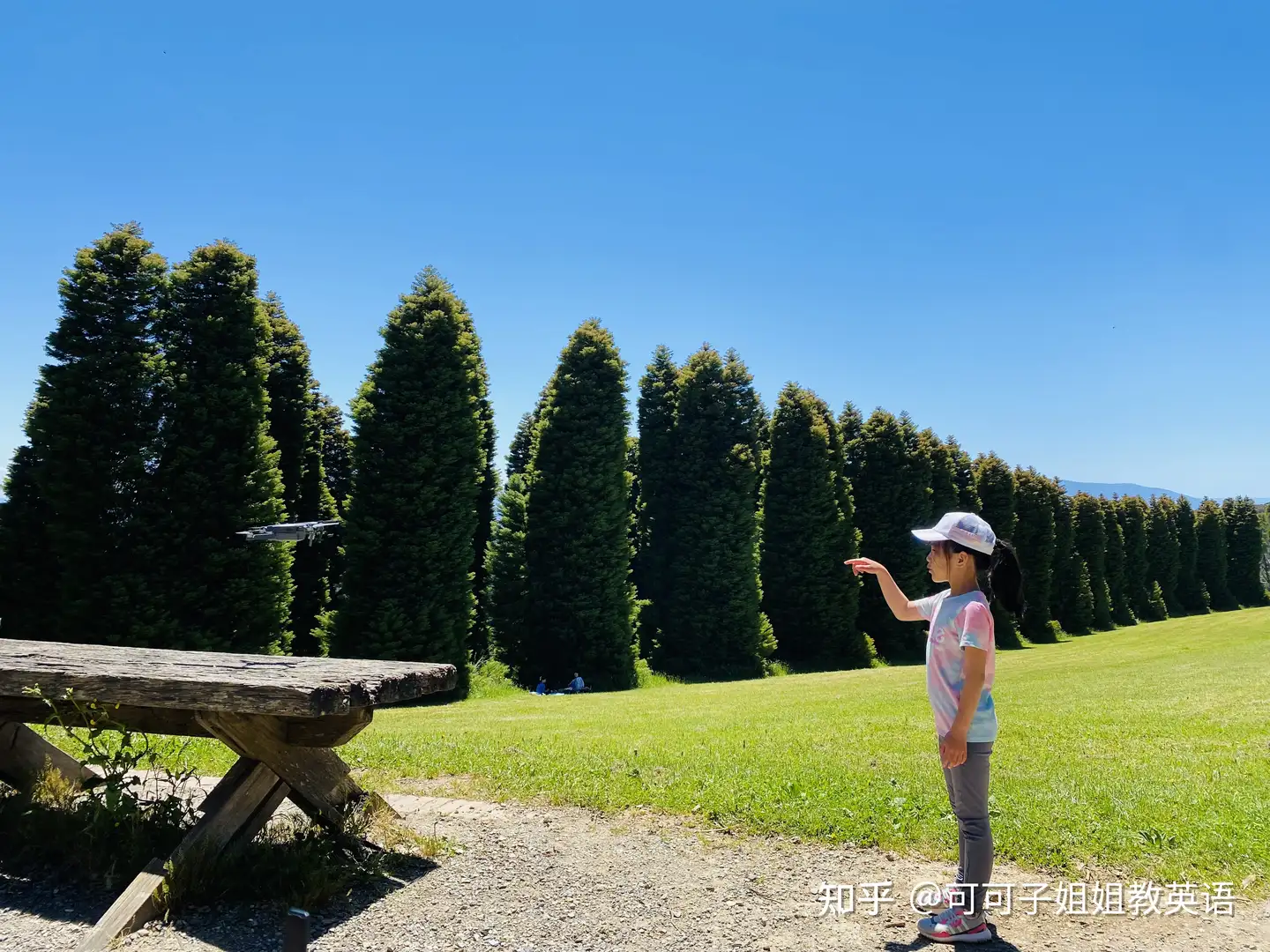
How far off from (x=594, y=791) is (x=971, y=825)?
334cm

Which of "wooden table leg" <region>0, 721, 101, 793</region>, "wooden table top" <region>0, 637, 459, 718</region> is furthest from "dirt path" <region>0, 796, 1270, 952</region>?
"wooden table leg" <region>0, 721, 101, 793</region>

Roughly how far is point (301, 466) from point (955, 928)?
2112 cm

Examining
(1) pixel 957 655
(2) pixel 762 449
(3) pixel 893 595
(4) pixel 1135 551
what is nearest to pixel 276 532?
(3) pixel 893 595

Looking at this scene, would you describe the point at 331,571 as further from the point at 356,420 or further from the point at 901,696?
the point at 901,696

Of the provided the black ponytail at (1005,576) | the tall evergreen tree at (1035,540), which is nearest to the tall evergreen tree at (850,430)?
the tall evergreen tree at (1035,540)

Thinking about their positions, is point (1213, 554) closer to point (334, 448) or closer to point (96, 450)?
point (334, 448)

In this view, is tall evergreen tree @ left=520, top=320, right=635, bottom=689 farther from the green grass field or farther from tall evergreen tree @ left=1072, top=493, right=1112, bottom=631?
tall evergreen tree @ left=1072, top=493, right=1112, bottom=631

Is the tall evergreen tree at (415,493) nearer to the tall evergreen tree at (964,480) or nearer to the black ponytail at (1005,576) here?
the black ponytail at (1005,576)

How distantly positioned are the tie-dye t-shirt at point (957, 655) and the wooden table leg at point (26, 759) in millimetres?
5867

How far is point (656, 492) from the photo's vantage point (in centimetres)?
3106

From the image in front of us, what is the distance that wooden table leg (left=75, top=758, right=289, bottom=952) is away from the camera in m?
4.28

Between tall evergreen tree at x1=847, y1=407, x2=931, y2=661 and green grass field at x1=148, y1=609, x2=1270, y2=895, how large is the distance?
20014 mm

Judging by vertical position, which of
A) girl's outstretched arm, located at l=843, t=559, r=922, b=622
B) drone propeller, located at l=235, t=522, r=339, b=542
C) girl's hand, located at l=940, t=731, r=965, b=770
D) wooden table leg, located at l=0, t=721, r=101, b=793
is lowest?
wooden table leg, located at l=0, t=721, r=101, b=793

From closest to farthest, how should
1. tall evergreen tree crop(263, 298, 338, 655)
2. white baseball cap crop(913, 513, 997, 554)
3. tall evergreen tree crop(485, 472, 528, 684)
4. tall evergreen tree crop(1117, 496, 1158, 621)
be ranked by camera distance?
white baseball cap crop(913, 513, 997, 554) < tall evergreen tree crop(263, 298, 338, 655) < tall evergreen tree crop(485, 472, 528, 684) < tall evergreen tree crop(1117, 496, 1158, 621)
